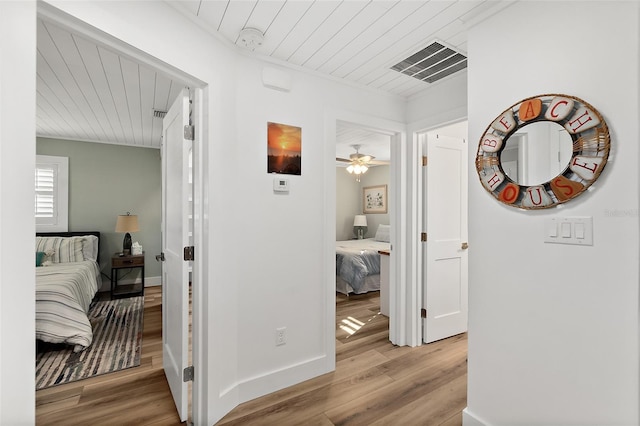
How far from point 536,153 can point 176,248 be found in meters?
2.07

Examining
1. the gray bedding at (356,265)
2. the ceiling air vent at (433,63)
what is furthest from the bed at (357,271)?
the ceiling air vent at (433,63)

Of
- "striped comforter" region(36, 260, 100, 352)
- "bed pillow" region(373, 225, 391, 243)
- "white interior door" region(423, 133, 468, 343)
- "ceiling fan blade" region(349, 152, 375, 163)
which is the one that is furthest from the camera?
"bed pillow" region(373, 225, 391, 243)

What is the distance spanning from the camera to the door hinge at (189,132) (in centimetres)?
179

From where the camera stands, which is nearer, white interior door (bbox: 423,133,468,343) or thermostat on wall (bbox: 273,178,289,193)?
thermostat on wall (bbox: 273,178,289,193)

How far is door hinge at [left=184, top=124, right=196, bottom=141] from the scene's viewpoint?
1794 mm

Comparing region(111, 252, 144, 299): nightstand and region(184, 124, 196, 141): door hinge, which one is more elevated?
region(184, 124, 196, 141): door hinge

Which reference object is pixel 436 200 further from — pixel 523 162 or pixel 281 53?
pixel 281 53

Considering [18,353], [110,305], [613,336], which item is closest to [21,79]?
[18,353]

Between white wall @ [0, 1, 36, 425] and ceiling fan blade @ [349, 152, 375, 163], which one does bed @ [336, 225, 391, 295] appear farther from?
white wall @ [0, 1, 36, 425]

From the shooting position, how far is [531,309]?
1.50 meters

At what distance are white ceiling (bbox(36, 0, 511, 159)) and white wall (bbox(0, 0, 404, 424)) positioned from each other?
13 centimetres

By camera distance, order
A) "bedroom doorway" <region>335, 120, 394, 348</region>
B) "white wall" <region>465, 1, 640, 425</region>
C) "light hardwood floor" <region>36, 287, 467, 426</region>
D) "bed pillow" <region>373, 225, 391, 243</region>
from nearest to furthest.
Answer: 1. "white wall" <region>465, 1, 640, 425</region>
2. "light hardwood floor" <region>36, 287, 467, 426</region>
3. "bedroom doorway" <region>335, 120, 394, 348</region>
4. "bed pillow" <region>373, 225, 391, 243</region>

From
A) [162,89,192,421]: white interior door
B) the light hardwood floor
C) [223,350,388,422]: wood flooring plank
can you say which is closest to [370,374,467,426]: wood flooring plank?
the light hardwood floor

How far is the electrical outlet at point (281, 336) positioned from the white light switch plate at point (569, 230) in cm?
167
